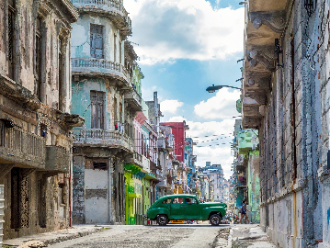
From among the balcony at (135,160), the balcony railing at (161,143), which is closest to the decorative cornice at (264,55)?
the balcony at (135,160)

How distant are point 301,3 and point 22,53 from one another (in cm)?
1188

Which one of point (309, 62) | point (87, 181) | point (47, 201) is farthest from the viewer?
point (87, 181)

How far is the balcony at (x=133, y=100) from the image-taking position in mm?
39031

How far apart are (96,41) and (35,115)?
1613 cm

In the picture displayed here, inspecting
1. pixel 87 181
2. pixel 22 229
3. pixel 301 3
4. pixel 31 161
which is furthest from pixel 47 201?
pixel 301 3

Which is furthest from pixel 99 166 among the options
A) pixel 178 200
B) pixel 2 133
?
pixel 2 133

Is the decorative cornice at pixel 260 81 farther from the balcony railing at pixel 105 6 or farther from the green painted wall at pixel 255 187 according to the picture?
the green painted wall at pixel 255 187

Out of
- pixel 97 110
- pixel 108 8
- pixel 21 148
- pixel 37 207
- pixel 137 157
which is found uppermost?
pixel 108 8

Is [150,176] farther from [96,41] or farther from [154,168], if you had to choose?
[96,41]

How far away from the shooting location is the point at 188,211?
2847 centimetres

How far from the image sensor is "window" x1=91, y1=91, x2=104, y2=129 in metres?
34.4

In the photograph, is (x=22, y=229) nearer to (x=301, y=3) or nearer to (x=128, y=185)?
(x=301, y=3)

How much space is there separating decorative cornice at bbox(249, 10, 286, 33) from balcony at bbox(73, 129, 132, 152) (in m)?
23.1

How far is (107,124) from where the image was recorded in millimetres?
34438
